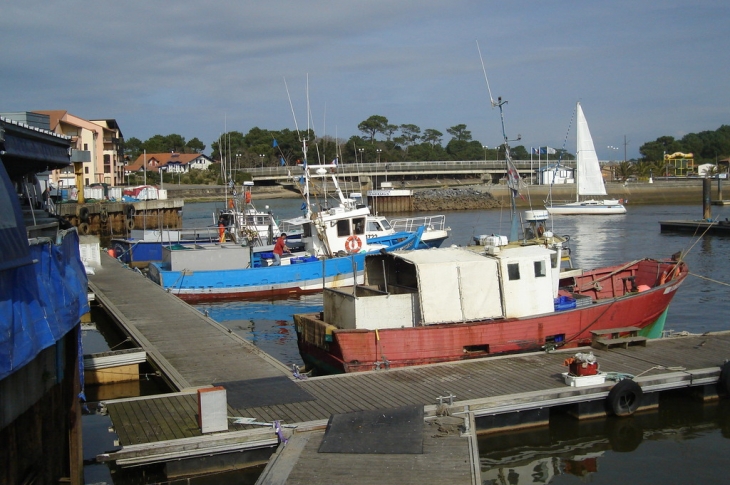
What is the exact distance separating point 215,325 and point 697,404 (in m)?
10.3

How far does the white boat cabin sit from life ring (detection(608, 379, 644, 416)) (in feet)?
9.70

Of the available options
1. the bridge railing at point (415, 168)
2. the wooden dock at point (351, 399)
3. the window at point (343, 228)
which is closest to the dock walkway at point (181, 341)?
the wooden dock at point (351, 399)

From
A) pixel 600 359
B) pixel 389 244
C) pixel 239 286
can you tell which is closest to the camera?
pixel 600 359

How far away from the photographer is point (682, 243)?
43688mm

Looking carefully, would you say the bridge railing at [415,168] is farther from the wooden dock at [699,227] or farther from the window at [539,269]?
the window at [539,269]

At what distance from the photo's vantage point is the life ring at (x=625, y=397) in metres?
12.3

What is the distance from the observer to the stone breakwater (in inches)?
3356

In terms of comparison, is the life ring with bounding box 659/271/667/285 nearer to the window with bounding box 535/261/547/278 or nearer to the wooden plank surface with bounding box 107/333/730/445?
the wooden plank surface with bounding box 107/333/730/445

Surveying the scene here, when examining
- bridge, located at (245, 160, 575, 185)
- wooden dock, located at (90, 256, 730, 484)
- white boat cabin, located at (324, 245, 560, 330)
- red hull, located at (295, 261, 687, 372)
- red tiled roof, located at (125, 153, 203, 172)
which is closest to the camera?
wooden dock, located at (90, 256, 730, 484)

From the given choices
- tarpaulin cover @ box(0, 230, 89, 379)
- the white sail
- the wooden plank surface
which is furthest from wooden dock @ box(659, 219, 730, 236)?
tarpaulin cover @ box(0, 230, 89, 379)

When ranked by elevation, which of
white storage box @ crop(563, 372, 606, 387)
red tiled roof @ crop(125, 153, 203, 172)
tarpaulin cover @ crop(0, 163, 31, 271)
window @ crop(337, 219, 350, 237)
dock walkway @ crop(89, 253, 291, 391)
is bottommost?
white storage box @ crop(563, 372, 606, 387)

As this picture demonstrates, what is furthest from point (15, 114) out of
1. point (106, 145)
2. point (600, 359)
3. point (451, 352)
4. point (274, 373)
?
point (106, 145)

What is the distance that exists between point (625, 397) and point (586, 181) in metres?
62.7

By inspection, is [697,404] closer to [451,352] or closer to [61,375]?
[451,352]
